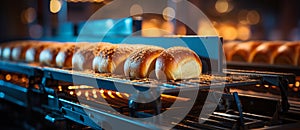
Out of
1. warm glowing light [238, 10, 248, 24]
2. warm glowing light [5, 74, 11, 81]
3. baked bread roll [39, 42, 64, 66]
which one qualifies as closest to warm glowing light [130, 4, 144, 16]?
warm glowing light [5, 74, 11, 81]

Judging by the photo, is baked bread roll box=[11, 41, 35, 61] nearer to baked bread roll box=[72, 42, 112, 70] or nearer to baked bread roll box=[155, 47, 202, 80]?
baked bread roll box=[72, 42, 112, 70]

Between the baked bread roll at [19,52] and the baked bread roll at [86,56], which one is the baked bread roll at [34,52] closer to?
the baked bread roll at [19,52]

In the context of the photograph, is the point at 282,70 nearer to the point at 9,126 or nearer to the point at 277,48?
the point at 277,48

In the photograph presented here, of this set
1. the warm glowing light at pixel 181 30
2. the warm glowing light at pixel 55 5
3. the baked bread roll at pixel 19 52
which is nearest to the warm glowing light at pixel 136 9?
the warm glowing light at pixel 181 30

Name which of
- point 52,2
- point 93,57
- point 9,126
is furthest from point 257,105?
point 52,2

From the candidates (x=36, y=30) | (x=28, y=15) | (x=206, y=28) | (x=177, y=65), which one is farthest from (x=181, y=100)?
(x=36, y=30)

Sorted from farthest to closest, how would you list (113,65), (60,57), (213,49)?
(60,57), (113,65), (213,49)
